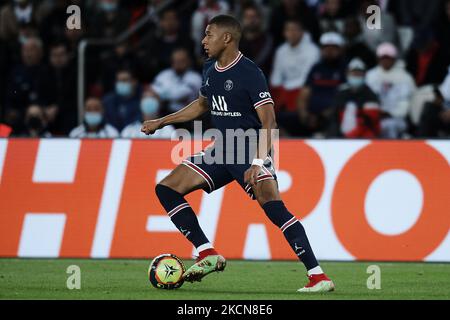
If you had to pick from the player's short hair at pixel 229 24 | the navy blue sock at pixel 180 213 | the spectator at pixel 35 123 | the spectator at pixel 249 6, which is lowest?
the navy blue sock at pixel 180 213

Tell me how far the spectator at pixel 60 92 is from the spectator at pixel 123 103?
77 centimetres

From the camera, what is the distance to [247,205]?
13.0 metres

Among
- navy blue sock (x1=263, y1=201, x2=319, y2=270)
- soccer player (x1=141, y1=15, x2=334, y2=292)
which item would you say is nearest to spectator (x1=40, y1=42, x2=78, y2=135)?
soccer player (x1=141, y1=15, x2=334, y2=292)

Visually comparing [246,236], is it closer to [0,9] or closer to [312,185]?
[312,185]

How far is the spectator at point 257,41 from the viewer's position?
1678 cm

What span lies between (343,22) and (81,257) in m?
6.25

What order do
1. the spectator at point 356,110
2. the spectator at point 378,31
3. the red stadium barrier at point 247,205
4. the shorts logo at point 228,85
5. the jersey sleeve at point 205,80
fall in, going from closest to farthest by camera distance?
the shorts logo at point 228,85
the jersey sleeve at point 205,80
the red stadium barrier at point 247,205
the spectator at point 356,110
the spectator at point 378,31

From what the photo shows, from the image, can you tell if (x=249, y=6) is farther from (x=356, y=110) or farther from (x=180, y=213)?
(x=180, y=213)

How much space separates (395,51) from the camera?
52.5ft

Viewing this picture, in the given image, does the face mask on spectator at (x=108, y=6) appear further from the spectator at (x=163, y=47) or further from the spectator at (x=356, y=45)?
the spectator at (x=356, y=45)

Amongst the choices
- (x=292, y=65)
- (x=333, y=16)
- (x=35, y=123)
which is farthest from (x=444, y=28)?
(x=35, y=123)

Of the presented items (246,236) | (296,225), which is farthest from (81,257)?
(296,225)

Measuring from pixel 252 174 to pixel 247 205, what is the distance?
3.49 meters

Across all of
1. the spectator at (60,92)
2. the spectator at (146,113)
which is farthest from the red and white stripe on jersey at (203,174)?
the spectator at (60,92)
